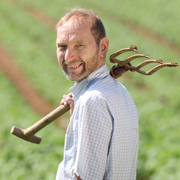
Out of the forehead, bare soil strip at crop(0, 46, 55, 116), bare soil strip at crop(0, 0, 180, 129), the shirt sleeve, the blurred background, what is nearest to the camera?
the shirt sleeve

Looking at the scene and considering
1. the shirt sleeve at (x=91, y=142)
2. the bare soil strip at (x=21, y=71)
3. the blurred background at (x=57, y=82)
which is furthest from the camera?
the bare soil strip at (x=21, y=71)

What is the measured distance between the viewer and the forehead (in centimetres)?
228

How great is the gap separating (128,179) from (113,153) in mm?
343

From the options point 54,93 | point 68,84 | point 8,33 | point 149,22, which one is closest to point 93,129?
point 54,93

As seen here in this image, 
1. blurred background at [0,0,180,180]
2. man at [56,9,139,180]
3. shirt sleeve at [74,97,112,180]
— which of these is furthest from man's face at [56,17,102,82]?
blurred background at [0,0,180,180]

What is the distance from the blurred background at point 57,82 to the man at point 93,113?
44 cm

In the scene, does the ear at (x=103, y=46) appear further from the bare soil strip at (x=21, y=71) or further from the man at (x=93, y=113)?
the bare soil strip at (x=21, y=71)

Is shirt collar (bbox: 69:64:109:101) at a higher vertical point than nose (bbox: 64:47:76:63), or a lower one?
lower

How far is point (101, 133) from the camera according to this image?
6.97ft

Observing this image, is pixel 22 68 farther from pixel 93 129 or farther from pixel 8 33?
pixel 93 129

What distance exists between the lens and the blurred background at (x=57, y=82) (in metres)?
6.50

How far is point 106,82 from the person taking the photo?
2.36 m

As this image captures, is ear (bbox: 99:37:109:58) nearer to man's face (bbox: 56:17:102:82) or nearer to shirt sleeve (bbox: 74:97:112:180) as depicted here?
man's face (bbox: 56:17:102:82)

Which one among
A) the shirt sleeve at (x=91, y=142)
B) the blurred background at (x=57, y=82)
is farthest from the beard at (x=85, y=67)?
the blurred background at (x=57, y=82)
